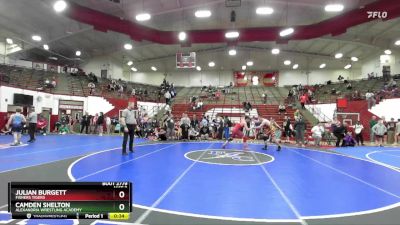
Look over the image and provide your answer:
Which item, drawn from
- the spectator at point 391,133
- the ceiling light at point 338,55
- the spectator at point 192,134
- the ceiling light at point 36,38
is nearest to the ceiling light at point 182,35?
the spectator at point 192,134

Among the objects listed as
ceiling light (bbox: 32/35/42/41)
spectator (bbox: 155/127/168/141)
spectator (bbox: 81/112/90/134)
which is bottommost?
spectator (bbox: 155/127/168/141)

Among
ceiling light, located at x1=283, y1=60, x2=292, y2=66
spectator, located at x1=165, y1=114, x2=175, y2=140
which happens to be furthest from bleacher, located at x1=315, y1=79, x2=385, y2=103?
spectator, located at x1=165, y1=114, x2=175, y2=140

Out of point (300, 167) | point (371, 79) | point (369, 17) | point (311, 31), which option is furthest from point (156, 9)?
point (371, 79)

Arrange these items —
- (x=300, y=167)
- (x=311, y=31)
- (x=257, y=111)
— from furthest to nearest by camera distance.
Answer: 1. (x=257, y=111)
2. (x=311, y=31)
3. (x=300, y=167)

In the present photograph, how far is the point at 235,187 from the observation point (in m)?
5.57

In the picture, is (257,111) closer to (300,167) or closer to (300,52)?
(300,52)

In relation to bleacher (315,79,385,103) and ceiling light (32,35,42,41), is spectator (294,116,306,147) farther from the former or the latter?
ceiling light (32,35,42,41)

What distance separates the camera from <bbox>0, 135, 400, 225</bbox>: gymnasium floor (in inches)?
155

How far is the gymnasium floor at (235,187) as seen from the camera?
13.0 feet

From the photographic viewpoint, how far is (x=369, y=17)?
635 inches

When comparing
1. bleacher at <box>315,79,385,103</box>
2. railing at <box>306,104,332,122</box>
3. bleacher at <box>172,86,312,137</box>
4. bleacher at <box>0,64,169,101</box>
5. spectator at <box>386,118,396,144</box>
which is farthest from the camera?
bleacher at <box>315,79,385,103</box>

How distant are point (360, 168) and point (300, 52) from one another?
27.9 meters
